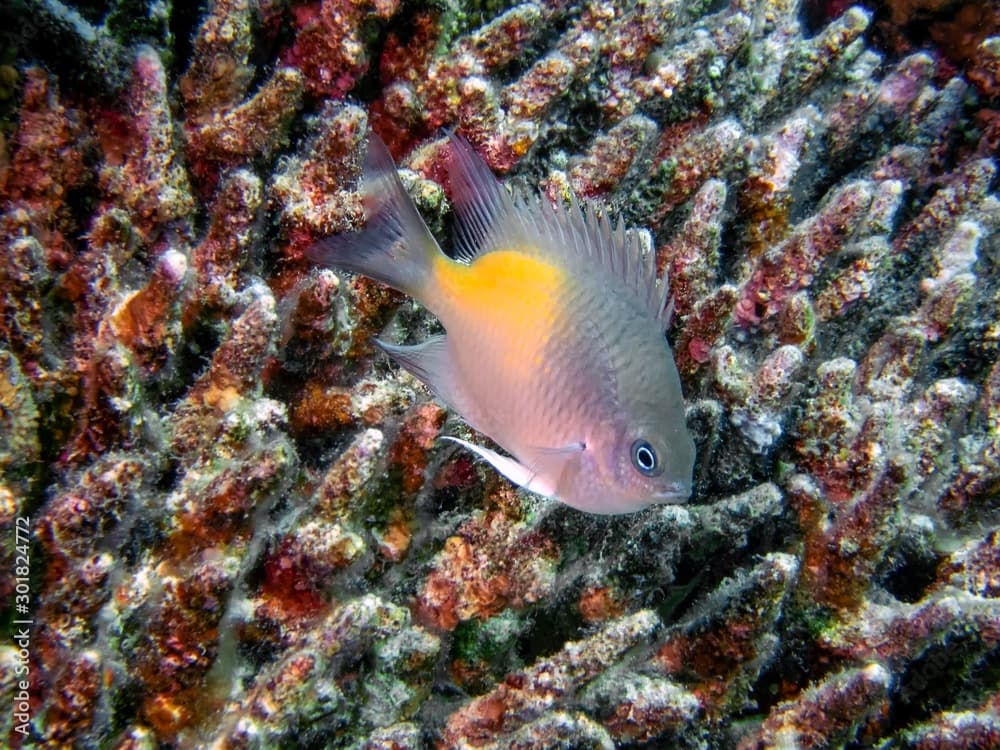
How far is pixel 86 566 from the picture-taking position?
5.42 ft

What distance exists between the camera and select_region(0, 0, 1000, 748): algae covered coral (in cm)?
179

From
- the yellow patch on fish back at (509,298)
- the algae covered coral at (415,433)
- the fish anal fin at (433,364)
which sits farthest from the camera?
the fish anal fin at (433,364)

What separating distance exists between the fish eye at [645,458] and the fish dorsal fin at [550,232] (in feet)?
1.23

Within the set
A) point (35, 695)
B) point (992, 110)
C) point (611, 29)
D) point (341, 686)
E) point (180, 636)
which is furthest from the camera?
point (992, 110)

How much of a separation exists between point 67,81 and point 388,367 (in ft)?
4.88

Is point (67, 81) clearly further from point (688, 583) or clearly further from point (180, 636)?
point (688, 583)

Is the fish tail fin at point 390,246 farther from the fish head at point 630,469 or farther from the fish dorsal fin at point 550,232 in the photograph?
the fish head at point 630,469

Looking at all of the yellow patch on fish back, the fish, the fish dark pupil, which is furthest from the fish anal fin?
the fish dark pupil

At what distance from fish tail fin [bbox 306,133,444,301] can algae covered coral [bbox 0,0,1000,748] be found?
0.15 meters

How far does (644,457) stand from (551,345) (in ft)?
1.41

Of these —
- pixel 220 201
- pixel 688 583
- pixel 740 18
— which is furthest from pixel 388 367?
pixel 740 18

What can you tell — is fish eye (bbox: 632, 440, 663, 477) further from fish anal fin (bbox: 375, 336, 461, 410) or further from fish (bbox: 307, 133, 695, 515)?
fish anal fin (bbox: 375, 336, 461, 410)

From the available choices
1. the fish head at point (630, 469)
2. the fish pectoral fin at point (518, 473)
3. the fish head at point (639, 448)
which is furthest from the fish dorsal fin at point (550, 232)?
the fish pectoral fin at point (518, 473)

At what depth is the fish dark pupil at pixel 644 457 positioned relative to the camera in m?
1.88
